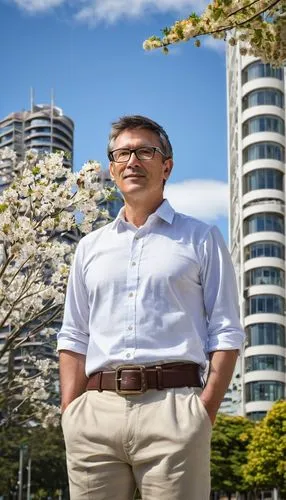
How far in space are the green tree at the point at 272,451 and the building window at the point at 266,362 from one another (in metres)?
20.9

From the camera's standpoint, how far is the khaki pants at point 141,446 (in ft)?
12.3

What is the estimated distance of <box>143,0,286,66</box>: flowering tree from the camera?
27.4ft

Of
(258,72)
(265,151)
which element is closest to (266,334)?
(265,151)

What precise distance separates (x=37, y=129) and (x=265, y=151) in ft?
260

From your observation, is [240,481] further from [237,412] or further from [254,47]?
[254,47]

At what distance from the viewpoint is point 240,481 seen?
6241 centimetres

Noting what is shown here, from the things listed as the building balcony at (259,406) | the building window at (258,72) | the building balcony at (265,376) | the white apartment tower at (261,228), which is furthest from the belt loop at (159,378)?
the building window at (258,72)

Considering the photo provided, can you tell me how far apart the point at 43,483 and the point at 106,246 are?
230 ft

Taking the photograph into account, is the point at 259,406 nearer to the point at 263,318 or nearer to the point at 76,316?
the point at 263,318

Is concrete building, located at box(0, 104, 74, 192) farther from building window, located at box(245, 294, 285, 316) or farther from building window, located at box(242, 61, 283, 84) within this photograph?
building window, located at box(245, 294, 285, 316)

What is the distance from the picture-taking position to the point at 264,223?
7869cm

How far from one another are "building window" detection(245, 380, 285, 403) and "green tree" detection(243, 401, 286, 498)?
67.0ft

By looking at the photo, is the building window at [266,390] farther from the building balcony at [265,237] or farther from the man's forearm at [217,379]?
the man's forearm at [217,379]

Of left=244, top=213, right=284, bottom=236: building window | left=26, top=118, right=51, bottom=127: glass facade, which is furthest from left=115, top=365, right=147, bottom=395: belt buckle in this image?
left=26, top=118, right=51, bottom=127: glass facade
